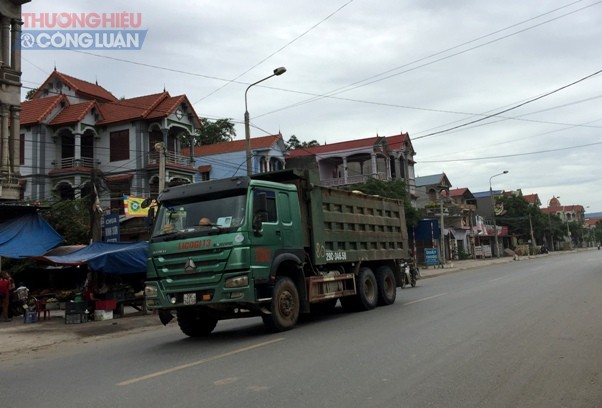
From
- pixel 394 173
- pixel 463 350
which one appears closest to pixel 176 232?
pixel 463 350

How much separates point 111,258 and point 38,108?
69.9 ft

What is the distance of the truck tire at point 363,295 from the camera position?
12.7 meters

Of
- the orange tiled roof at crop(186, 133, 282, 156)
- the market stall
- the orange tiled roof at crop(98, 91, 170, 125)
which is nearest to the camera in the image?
the market stall

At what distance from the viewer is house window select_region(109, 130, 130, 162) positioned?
32172mm

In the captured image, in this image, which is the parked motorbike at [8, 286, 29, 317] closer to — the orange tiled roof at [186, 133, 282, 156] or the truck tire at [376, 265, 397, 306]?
the truck tire at [376, 265, 397, 306]

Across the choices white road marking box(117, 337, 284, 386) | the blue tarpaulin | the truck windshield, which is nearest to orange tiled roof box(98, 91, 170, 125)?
the blue tarpaulin

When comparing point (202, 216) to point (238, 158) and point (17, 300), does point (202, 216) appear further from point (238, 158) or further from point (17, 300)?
point (238, 158)

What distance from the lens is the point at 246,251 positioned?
8.70m

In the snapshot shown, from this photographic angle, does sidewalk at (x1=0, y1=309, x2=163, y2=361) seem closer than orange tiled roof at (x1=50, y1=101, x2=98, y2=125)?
Yes

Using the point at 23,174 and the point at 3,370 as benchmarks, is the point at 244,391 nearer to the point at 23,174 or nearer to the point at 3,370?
the point at 3,370

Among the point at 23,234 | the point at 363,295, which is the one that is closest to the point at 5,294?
the point at 23,234

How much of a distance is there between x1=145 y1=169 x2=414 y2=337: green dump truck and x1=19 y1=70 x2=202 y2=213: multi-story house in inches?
845

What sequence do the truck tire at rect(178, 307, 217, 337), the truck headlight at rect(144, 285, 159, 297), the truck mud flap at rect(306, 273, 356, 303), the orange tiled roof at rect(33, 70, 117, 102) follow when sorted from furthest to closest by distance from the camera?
the orange tiled roof at rect(33, 70, 117, 102) → the truck mud flap at rect(306, 273, 356, 303) → the truck tire at rect(178, 307, 217, 337) → the truck headlight at rect(144, 285, 159, 297)

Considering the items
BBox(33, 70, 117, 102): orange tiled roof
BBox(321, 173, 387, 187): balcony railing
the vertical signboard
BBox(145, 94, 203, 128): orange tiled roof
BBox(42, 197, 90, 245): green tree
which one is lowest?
the vertical signboard
